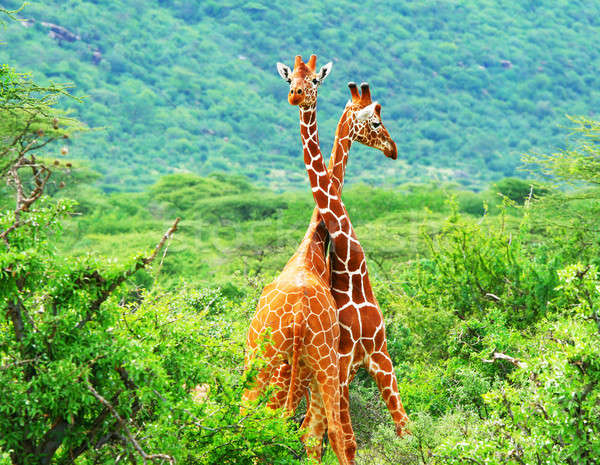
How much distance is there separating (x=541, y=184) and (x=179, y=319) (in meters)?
11.0

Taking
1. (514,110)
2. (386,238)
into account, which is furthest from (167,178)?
(514,110)

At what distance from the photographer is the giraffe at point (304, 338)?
280 inches

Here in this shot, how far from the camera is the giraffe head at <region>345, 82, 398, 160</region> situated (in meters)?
8.35

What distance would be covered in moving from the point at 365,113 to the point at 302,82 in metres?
0.82

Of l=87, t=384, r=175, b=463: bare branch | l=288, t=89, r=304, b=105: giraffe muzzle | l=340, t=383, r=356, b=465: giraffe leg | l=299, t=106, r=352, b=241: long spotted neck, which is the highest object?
l=288, t=89, r=304, b=105: giraffe muzzle

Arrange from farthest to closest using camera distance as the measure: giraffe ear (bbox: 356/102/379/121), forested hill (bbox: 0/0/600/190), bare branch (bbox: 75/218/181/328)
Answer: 1. forested hill (bbox: 0/0/600/190)
2. giraffe ear (bbox: 356/102/379/121)
3. bare branch (bbox: 75/218/181/328)

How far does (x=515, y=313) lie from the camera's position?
12.5m

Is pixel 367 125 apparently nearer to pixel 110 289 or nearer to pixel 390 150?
pixel 390 150

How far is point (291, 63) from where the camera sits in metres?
82.8

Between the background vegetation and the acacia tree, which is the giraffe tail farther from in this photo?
the acacia tree

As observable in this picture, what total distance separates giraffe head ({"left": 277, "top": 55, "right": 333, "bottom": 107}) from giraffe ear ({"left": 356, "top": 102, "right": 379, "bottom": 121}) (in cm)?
51

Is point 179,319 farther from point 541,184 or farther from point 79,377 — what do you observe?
point 541,184

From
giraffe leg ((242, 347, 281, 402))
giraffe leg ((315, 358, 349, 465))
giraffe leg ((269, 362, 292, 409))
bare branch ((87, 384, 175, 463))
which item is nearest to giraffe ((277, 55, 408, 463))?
giraffe leg ((269, 362, 292, 409))

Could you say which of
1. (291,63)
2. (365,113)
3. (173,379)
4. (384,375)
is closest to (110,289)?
(173,379)
